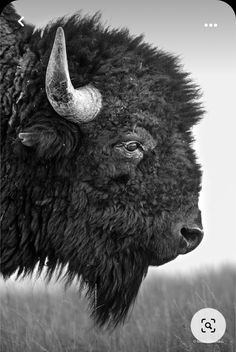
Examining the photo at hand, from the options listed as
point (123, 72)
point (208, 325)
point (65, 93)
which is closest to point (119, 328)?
point (208, 325)

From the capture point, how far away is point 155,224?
13.7ft

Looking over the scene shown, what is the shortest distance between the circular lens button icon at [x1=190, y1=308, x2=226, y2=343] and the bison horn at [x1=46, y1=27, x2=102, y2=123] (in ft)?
5.04

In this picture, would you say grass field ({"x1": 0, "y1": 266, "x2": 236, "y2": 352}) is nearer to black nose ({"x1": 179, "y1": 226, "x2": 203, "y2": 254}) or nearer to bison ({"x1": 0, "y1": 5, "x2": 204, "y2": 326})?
black nose ({"x1": 179, "y1": 226, "x2": 203, "y2": 254})

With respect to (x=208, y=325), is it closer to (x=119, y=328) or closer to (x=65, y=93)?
(x=119, y=328)

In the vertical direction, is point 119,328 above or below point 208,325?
below

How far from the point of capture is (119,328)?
5641mm

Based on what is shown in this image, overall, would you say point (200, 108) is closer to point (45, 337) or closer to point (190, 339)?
point (190, 339)

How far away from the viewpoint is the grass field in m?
4.95

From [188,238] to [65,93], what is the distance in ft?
3.60

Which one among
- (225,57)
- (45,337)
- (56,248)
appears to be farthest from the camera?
(45,337)

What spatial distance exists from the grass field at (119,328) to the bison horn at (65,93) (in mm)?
1462

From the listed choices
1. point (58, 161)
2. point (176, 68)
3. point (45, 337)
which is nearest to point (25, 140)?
point (58, 161)

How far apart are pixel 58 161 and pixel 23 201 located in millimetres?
314

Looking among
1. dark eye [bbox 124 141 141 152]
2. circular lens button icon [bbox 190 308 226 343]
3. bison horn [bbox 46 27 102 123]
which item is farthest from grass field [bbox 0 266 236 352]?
bison horn [bbox 46 27 102 123]
